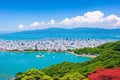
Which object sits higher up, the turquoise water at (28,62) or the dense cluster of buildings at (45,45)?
the dense cluster of buildings at (45,45)

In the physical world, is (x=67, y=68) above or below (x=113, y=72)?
below

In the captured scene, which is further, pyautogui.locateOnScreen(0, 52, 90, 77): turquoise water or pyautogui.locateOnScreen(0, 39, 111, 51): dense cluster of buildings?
pyautogui.locateOnScreen(0, 39, 111, 51): dense cluster of buildings

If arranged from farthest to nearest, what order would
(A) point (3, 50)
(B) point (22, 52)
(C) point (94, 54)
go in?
(A) point (3, 50), (B) point (22, 52), (C) point (94, 54)

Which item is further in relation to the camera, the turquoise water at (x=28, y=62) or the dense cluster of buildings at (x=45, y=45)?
the dense cluster of buildings at (x=45, y=45)

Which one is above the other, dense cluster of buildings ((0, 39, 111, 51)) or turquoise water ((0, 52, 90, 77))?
dense cluster of buildings ((0, 39, 111, 51))

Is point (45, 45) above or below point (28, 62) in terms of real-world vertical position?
above

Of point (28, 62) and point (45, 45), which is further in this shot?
point (45, 45)

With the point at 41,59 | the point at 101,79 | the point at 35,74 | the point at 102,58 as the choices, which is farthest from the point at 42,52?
the point at 101,79

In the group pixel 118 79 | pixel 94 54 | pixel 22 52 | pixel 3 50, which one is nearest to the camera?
pixel 118 79

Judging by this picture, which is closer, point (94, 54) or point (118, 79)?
point (118, 79)

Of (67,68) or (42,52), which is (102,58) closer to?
(67,68)
